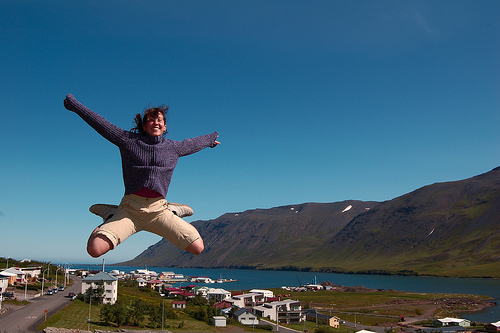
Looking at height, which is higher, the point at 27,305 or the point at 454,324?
the point at 27,305

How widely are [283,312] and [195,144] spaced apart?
74688 millimetres

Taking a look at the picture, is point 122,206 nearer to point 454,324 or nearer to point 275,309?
point 275,309

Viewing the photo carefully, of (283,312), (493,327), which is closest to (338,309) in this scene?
(283,312)

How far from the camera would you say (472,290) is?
5551 inches

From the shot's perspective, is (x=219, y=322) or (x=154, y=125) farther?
(x=219, y=322)

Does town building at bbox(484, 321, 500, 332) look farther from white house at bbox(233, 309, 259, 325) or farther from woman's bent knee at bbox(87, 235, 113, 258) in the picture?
woman's bent knee at bbox(87, 235, 113, 258)

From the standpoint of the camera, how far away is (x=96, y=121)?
6.19 metres

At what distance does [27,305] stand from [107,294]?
1169 centimetres

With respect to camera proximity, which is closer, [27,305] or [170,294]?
[27,305]

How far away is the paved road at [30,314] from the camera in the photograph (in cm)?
3991

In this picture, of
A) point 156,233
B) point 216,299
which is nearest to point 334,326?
point 216,299

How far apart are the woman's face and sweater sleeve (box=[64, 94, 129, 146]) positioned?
330mm

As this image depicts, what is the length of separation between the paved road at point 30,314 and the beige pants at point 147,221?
39.1 metres

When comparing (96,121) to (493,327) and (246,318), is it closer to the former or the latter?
(246,318)
